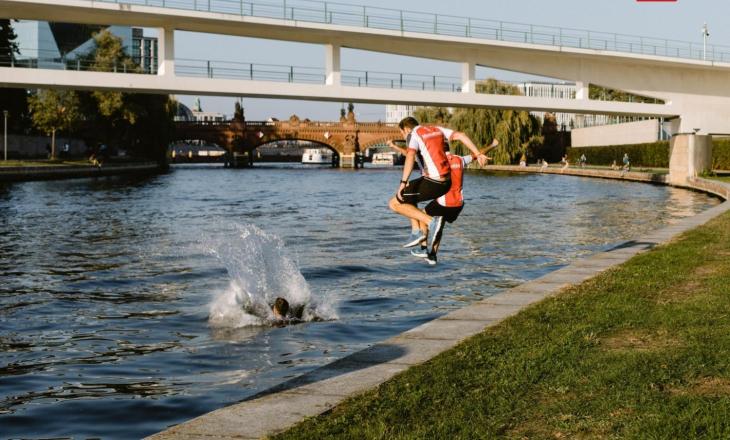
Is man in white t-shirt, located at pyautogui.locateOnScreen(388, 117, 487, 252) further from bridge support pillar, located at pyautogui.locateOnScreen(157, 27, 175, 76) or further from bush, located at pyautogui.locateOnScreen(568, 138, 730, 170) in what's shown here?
bush, located at pyautogui.locateOnScreen(568, 138, 730, 170)

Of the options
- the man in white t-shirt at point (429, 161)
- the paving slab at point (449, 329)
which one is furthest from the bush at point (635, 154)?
the paving slab at point (449, 329)

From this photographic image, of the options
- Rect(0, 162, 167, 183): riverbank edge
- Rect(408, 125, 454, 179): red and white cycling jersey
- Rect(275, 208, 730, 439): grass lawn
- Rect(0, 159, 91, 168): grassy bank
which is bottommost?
Rect(275, 208, 730, 439): grass lawn

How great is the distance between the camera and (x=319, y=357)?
9.84m

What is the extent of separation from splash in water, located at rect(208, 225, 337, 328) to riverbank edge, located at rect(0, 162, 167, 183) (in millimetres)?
46336

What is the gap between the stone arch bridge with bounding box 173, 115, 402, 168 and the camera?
13991 centimetres

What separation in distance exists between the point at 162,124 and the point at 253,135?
4794cm

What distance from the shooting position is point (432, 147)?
11891 mm

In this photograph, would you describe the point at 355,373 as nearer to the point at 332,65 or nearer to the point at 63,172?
the point at 332,65

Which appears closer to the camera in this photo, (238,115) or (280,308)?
(280,308)

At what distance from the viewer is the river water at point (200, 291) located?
8.43 meters

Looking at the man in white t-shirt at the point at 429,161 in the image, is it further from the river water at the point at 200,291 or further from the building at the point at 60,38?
the building at the point at 60,38

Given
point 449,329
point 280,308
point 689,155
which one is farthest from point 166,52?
point 449,329

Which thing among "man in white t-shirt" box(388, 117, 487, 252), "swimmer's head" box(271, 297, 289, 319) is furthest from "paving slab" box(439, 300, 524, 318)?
"swimmer's head" box(271, 297, 289, 319)

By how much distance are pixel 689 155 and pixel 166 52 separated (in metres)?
33.4
